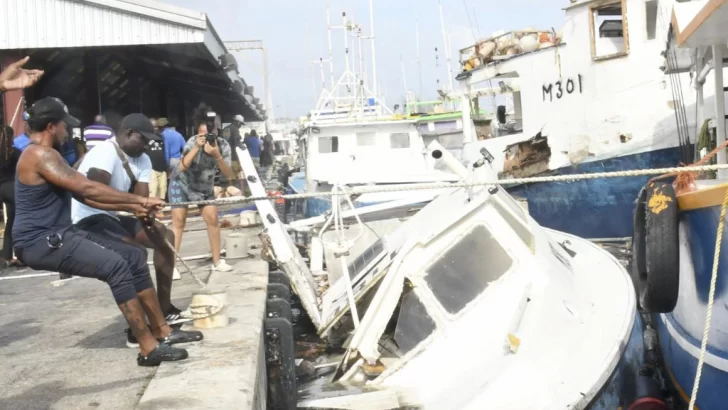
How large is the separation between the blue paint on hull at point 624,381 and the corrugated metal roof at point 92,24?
784cm

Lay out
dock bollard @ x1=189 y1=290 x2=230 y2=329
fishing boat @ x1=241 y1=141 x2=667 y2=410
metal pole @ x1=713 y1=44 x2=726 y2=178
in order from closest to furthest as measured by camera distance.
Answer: fishing boat @ x1=241 y1=141 x2=667 y2=410, dock bollard @ x1=189 y1=290 x2=230 y2=329, metal pole @ x1=713 y1=44 x2=726 y2=178

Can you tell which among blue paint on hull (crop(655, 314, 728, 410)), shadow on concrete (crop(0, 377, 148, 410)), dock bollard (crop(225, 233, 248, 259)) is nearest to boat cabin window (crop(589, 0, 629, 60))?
blue paint on hull (crop(655, 314, 728, 410))

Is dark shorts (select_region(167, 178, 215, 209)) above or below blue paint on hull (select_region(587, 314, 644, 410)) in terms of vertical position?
above

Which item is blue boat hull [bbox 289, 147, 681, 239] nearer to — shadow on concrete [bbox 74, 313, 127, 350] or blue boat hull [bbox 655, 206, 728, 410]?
blue boat hull [bbox 655, 206, 728, 410]

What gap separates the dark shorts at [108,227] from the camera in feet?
15.4

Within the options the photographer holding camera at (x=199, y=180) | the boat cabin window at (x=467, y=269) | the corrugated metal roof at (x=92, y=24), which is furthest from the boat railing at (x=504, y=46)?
the boat cabin window at (x=467, y=269)

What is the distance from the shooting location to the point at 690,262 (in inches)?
212

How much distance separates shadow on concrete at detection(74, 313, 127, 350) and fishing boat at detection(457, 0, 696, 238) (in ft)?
25.7

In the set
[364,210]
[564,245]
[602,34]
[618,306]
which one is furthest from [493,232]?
[602,34]

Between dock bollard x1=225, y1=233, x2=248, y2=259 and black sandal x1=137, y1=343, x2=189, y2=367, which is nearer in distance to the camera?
black sandal x1=137, y1=343, x2=189, y2=367

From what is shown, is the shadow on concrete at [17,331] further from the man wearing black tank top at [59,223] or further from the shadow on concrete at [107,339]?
the man wearing black tank top at [59,223]

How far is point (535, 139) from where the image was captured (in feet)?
46.0

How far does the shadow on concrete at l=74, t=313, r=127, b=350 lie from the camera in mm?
4934

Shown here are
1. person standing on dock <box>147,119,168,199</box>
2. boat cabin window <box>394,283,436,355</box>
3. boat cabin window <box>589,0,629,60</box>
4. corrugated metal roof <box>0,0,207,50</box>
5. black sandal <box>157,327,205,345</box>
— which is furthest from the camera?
boat cabin window <box>589,0,629,60</box>
